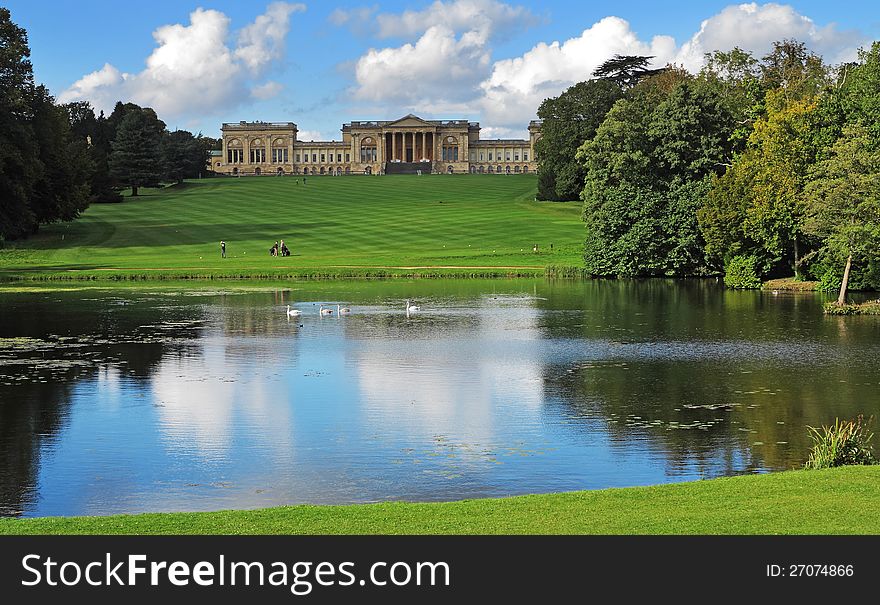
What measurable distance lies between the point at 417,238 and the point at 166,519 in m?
74.8

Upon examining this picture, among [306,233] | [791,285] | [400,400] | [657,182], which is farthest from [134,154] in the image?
[400,400]

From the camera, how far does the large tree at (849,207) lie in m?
45.1

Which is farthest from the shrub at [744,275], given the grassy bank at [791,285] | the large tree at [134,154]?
the large tree at [134,154]

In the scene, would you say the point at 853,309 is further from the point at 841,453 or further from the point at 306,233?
the point at 306,233

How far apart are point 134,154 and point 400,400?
395 feet

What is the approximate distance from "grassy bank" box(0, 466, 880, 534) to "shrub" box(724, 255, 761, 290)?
44786 mm

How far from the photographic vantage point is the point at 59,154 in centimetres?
7731

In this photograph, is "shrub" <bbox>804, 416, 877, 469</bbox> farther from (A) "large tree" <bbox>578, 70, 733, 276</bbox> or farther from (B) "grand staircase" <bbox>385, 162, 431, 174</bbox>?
(B) "grand staircase" <bbox>385, 162, 431, 174</bbox>

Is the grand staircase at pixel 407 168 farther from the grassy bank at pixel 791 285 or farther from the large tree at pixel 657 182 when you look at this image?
the grassy bank at pixel 791 285

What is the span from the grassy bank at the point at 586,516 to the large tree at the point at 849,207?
33260mm
